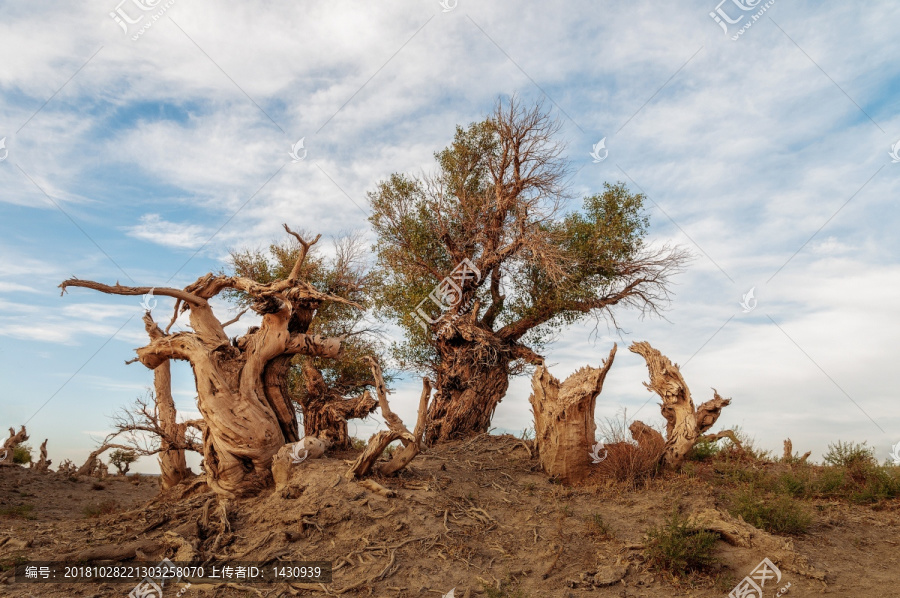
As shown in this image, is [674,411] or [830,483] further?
[674,411]

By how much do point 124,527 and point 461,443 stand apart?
7734 millimetres

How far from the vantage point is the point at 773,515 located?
33.3ft

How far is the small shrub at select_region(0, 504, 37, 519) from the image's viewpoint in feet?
43.0

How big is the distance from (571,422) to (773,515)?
3888 millimetres

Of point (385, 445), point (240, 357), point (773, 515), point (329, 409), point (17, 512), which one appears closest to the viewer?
point (773, 515)

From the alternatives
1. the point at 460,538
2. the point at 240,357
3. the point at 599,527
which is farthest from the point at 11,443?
the point at 599,527

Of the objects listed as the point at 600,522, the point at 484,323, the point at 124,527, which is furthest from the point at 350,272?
the point at 600,522

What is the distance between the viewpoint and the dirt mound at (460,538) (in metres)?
8.50

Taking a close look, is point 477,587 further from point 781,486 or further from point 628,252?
point 628,252

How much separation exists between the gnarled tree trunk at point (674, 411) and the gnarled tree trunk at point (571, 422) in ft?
4.78

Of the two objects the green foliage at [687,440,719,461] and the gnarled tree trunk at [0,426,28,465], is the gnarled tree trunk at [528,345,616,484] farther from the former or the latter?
the gnarled tree trunk at [0,426,28,465]

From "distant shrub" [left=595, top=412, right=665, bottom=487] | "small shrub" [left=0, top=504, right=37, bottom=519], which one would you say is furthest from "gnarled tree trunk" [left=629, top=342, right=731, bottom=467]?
"small shrub" [left=0, top=504, right=37, bottom=519]

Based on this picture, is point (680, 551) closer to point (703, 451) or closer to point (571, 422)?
point (571, 422)

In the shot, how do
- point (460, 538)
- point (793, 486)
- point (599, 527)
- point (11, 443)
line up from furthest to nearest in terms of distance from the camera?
point (11, 443) → point (793, 486) → point (599, 527) → point (460, 538)
